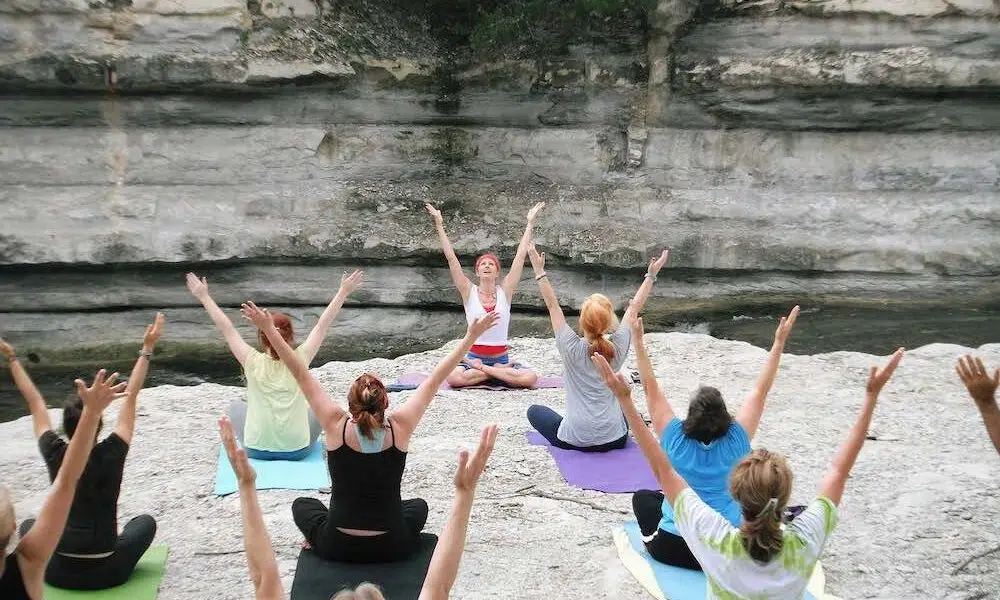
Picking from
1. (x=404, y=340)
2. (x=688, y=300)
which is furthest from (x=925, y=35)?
(x=404, y=340)

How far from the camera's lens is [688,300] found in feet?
51.6

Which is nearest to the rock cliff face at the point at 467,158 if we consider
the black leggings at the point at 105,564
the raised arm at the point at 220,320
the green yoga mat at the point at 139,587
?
the raised arm at the point at 220,320

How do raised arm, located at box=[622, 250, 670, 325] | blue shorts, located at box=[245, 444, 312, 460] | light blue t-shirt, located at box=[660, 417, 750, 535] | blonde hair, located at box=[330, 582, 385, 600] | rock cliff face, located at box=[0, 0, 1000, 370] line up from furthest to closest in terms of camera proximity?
rock cliff face, located at box=[0, 0, 1000, 370], blue shorts, located at box=[245, 444, 312, 460], raised arm, located at box=[622, 250, 670, 325], light blue t-shirt, located at box=[660, 417, 750, 535], blonde hair, located at box=[330, 582, 385, 600]

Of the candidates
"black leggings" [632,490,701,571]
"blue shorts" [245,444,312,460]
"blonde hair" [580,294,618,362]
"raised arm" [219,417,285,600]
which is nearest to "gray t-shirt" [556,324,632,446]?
"blonde hair" [580,294,618,362]

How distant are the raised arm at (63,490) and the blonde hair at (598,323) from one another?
3945mm

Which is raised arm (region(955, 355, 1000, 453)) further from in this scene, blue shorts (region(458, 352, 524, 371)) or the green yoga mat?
blue shorts (region(458, 352, 524, 371))

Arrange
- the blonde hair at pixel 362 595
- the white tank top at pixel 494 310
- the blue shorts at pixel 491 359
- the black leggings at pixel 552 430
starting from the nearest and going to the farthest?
the blonde hair at pixel 362 595 → the black leggings at pixel 552 430 → the white tank top at pixel 494 310 → the blue shorts at pixel 491 359

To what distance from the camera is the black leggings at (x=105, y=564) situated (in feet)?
16.6

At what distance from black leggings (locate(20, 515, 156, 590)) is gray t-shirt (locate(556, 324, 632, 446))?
3.11 metres

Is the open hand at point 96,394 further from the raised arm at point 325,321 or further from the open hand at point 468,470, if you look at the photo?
the raised arm at point 325,321

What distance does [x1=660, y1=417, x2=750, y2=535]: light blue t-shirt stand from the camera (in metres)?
5.14

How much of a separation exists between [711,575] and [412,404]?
180 centimetres

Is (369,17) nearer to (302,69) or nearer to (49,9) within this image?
(302,69)

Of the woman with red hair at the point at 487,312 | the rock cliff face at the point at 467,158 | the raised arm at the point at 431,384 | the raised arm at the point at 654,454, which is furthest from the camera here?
the rock cliff face at the point at 467,158
